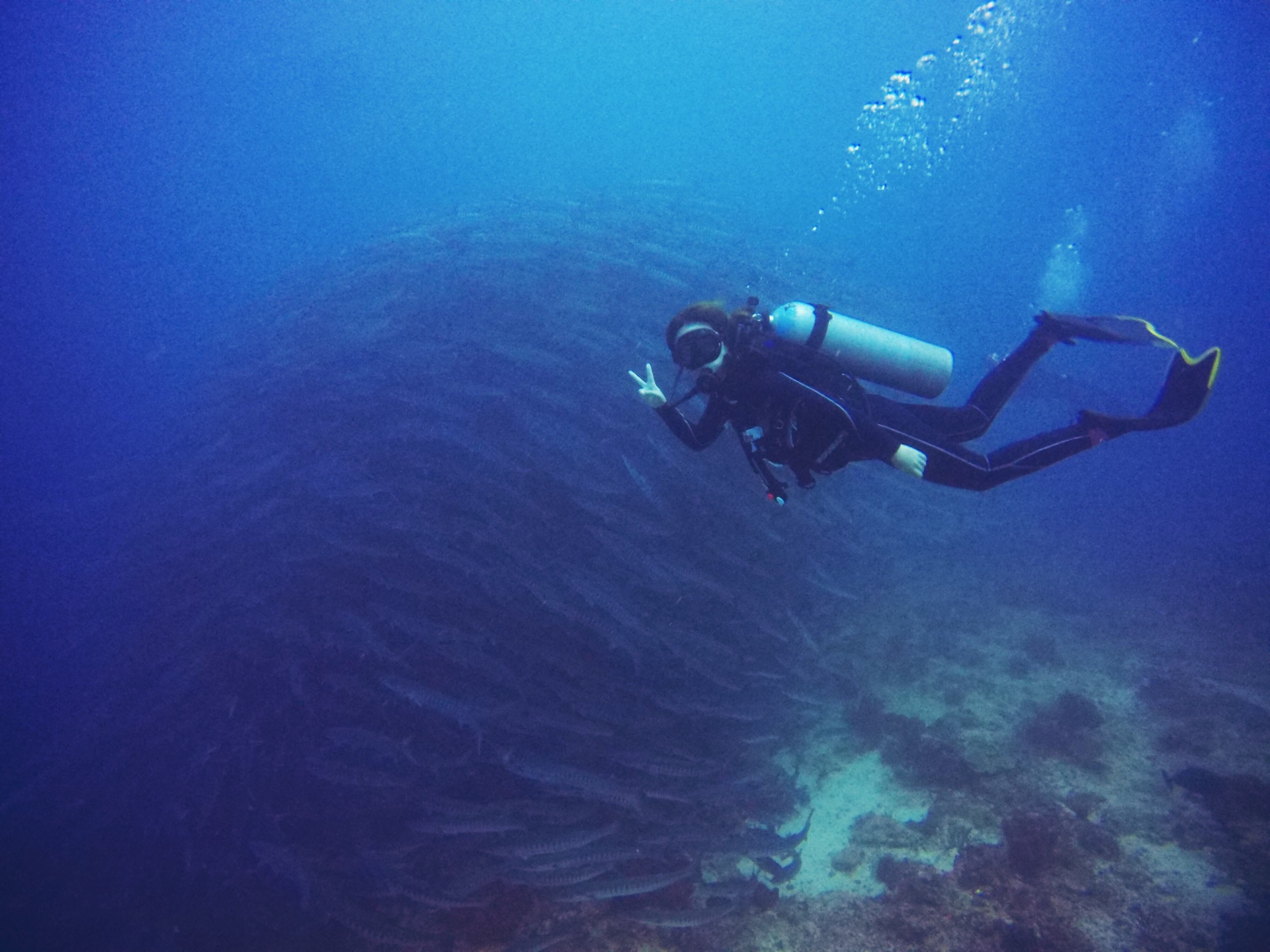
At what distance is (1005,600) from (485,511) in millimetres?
10798

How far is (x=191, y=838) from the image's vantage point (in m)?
5.43

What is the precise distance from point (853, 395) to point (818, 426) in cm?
57

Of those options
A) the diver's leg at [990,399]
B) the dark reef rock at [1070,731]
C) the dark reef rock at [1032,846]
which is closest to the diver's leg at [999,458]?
the diver's leg at [990,399]

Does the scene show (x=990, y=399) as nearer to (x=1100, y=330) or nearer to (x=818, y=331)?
(x=1100, y=330)

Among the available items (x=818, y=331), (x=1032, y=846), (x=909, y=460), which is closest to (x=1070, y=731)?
(x=1032, y=846)

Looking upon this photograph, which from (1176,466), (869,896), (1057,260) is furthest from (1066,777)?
(1057,260)

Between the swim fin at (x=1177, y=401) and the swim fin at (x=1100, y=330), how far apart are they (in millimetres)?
321

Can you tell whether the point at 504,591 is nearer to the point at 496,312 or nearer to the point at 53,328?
the point at 496,312

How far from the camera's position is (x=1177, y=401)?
4.49 m

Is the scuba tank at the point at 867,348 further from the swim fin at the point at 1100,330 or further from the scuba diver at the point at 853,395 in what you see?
the swim fin at the point at 1100,330

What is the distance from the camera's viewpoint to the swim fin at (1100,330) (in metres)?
4.96

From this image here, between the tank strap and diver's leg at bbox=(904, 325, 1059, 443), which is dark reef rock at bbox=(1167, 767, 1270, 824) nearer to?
diver's leg at bbox=(904, 325, 1059, 443)

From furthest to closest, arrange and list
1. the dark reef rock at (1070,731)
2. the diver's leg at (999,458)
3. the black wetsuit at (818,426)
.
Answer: the dark reef rock at (1070,731)
the diver's leg at (999,458)
the black wetsuit at (818,426)

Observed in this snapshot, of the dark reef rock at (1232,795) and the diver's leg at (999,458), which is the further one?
the dark reef rock at (1232,795)
